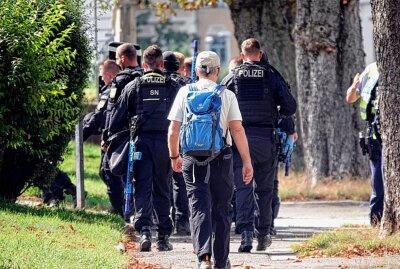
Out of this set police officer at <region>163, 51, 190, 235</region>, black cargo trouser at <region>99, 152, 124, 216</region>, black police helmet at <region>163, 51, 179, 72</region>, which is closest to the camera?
police officer at <region>163, 51, 190, 235</region>

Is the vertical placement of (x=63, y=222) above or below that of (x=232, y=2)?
below

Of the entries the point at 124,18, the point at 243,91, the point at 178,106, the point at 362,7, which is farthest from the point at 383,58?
the point at 362,7

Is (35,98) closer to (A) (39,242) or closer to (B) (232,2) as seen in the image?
(A) (39,242)

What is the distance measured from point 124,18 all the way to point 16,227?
10.6m

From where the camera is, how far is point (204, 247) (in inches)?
443

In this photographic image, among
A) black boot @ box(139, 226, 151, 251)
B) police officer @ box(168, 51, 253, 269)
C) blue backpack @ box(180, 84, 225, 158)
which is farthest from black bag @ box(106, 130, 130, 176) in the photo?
blue backpack @ box(180, 84, 225, 158)

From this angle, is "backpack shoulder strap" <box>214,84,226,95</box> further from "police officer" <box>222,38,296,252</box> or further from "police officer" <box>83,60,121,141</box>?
"police officer" <box>83,60,121,141</box>

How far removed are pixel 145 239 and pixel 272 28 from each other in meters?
11.8

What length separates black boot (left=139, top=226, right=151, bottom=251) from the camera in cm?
1355

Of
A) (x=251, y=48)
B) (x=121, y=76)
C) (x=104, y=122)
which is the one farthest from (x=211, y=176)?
(x=104, y=122)

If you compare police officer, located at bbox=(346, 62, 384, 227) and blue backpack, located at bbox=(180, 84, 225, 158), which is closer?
blue backpack, located at bbox=(180, 84, 225, 158)

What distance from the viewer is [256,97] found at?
45.3ft

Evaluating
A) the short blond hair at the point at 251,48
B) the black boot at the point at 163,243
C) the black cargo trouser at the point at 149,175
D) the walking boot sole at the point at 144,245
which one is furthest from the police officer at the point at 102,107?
the walking boot sole at the point at 144,245

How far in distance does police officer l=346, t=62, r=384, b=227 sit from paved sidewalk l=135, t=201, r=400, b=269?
0.91 m
